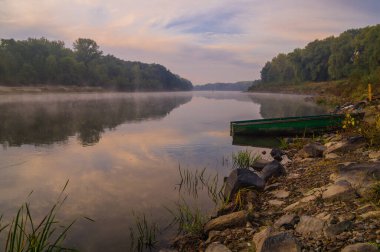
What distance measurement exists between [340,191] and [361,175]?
732 mm

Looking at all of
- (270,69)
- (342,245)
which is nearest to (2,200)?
(342,245)

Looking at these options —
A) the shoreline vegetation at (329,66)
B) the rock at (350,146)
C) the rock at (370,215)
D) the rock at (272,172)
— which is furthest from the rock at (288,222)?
the shoreline vegetation at (329,66)

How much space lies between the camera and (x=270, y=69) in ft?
626

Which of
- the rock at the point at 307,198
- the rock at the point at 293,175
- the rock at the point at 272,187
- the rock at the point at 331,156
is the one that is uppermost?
the rock at the point at 331,156

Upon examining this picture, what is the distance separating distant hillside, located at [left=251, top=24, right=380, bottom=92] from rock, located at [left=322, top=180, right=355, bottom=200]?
36818mm

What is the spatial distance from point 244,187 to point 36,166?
9602 millimetres

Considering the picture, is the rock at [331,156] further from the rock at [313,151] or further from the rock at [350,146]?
the rock at [313,151]

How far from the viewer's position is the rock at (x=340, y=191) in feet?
22.8

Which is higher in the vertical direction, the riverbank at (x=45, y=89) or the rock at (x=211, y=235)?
the riverbank at (x=45, y=89)

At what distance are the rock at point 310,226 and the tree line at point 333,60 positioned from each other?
4050cm

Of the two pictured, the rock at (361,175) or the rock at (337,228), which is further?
the rock at (361,175)

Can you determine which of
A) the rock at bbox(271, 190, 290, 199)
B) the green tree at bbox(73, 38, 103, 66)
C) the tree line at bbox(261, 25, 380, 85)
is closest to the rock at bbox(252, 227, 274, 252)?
A: the rock at bbox(271, 190, 290, 199)

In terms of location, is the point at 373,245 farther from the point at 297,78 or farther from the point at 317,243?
the point at 297,78

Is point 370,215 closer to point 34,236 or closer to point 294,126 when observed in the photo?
point 34,236
